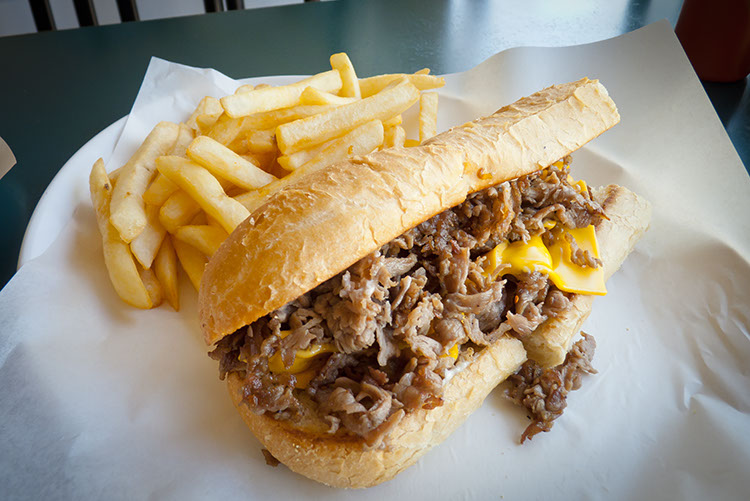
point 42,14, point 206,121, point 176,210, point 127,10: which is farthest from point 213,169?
point 42,14

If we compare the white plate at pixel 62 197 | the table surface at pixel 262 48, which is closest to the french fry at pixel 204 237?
the white plate at pixel 62 197

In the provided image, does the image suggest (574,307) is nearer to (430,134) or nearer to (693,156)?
(430,134)

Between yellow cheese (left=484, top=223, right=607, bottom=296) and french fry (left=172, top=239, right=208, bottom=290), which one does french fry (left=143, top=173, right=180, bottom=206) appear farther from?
yellow cheese (left=484, top=223, right=607, bottom=296)

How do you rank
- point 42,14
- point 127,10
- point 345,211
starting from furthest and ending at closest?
point 127,10 < point 42,14 < point 345,211

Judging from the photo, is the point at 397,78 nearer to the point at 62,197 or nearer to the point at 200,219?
the point at 200,219

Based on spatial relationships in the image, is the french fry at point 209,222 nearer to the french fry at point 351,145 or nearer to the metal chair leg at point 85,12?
the french fry at point 351,145

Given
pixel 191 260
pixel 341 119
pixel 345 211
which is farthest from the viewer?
pixel 341 119
